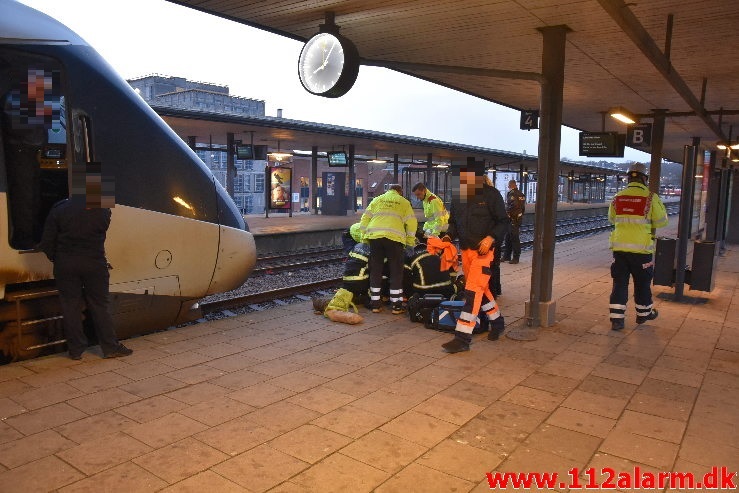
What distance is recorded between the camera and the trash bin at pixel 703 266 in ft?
29.1

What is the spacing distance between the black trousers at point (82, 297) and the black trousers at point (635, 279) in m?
5.86

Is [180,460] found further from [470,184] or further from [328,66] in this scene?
[328,66]

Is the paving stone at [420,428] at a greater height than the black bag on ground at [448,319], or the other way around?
the black bag on ground at [448,319]

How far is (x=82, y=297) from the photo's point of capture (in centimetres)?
508

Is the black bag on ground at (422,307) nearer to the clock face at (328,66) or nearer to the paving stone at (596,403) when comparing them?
the paving stone at (596,403)

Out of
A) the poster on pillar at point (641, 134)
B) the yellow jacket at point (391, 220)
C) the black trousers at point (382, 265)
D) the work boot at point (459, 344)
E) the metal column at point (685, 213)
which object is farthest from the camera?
the poster on pillar at point (641, 134)

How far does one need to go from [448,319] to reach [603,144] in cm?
678

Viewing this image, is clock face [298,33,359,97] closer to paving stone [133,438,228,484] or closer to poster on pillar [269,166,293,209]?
paving stone [133,438,228,484]

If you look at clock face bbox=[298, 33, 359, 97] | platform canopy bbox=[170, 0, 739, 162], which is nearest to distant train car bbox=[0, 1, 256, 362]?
clock face bbox=[298, 33, 359, 97]

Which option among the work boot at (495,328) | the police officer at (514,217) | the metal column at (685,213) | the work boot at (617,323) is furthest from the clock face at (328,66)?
the police officer at (514,217)

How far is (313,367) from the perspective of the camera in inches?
206

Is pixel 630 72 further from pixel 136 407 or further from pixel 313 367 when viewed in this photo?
pixel 136 407

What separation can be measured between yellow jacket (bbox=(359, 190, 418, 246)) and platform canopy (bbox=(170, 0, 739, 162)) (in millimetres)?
1799

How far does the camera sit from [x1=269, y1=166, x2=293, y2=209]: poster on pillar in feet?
83.2
